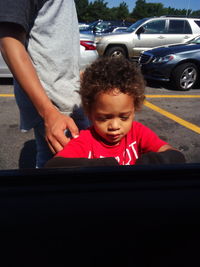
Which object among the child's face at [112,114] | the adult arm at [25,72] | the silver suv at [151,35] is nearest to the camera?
the adult arm at [25,72]

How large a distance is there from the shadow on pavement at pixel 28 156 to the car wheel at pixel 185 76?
14.4 ft

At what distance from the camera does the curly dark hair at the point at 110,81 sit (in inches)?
58.2

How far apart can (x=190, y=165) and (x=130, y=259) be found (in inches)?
11.9

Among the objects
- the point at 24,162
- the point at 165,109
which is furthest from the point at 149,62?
the point at 24,162

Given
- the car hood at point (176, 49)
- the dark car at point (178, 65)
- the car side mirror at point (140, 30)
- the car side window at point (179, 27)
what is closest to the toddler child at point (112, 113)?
the dark car at point (178, 65)

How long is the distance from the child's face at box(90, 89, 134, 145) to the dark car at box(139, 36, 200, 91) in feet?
19.5

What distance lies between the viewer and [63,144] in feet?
4.30

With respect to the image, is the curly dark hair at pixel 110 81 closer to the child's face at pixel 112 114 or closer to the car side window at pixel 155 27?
the child's face at pixel 112 114

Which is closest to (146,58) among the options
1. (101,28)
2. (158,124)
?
(158,124)

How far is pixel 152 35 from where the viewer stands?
10.4 meters

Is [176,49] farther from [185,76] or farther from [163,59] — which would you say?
[185,76]

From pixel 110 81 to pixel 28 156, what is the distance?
2.25 metres

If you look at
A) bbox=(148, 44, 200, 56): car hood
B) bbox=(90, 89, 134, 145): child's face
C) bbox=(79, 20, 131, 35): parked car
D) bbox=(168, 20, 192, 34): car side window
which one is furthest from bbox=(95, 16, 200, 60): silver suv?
bbox=(90, 89, 134, 145): child's face

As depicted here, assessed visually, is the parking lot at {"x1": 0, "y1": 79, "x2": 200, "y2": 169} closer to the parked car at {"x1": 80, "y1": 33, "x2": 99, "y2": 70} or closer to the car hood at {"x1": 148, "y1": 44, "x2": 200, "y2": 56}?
the car hood at {"x1": 148, "y1": 44, "x2": 200, "y2": 56}
